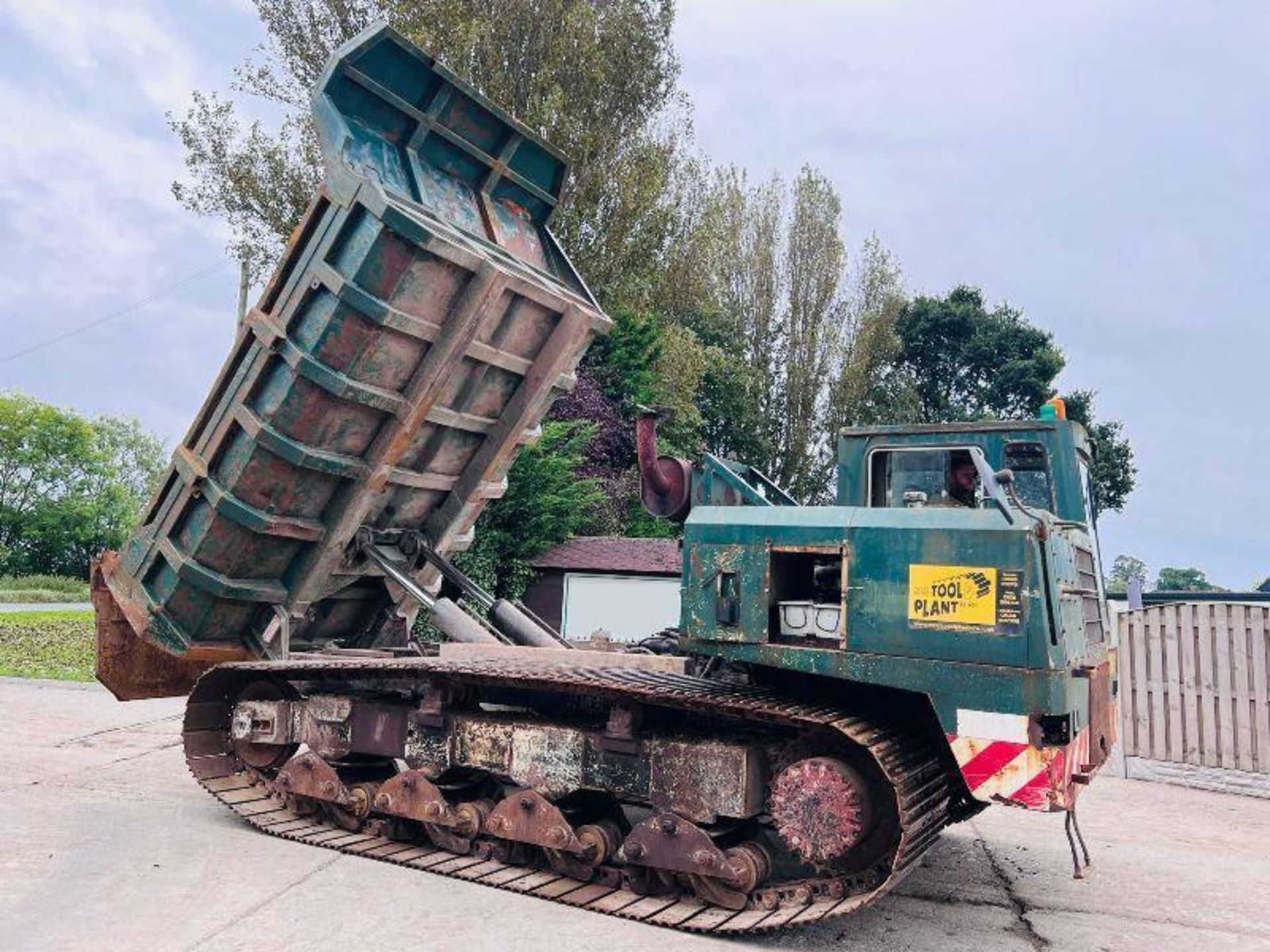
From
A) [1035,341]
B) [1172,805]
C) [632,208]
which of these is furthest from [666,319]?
[1172,805]

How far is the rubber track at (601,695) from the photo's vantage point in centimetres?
424

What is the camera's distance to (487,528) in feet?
61.7

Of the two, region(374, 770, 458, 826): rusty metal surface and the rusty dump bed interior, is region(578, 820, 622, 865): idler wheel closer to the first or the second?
region(374, 770, 458, 826): rusty metal surface

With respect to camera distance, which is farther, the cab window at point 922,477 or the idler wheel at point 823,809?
the cab window at point 922,477

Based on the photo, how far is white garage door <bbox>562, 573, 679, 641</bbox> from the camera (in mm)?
18750

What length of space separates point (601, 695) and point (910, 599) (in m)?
1.70

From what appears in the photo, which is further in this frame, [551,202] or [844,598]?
[551,202]

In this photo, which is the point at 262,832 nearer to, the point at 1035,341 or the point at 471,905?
the point at 471,905

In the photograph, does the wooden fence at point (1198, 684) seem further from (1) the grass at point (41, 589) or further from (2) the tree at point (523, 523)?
(1) the grass at point (41, 589)

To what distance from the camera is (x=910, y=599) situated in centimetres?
Result: 422

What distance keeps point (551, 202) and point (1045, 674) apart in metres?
4.58

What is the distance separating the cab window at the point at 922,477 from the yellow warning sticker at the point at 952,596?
77 centimetres

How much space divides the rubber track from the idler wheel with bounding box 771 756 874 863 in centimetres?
18

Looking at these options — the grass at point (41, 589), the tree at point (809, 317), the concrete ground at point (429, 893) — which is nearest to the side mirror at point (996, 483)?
the concrete ground at point (429, 893)
